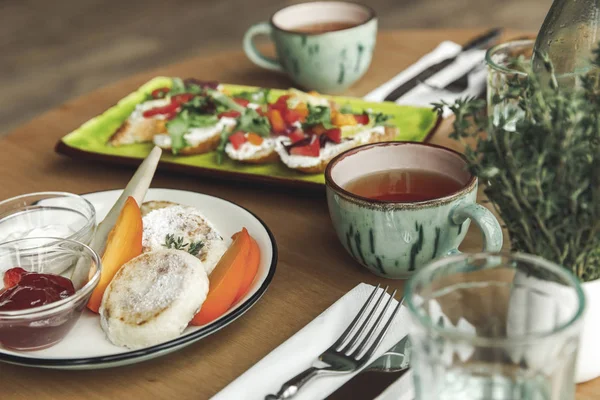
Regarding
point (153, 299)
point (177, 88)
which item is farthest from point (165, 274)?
point (177, 88)

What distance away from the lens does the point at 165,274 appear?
1.01m

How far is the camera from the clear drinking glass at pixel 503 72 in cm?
126

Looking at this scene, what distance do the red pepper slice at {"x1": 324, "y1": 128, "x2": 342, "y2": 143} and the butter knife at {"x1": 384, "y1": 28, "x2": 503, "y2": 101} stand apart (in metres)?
0.35

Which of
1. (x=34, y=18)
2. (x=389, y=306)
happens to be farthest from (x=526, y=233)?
(x=34, y=18)

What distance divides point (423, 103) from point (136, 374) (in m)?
1.02

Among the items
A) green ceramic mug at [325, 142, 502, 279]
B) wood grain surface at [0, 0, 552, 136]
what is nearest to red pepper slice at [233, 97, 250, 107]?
green ceramic mug at [325, 142, 502, 279]

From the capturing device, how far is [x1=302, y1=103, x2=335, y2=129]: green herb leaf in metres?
1.51

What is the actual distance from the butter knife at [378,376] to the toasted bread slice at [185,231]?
29 cm

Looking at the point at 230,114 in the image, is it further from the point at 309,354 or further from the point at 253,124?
the point at 309,354

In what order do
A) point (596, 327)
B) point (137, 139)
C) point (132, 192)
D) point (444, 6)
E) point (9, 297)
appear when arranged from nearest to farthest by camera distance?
point (596, 327) → point (9, 297) → point (132, 192) → point (137, 139) → point (444, 6)

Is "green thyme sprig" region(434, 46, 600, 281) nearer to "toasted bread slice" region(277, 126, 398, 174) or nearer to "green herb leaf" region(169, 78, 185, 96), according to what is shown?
"toasted bread slice" region(277, 126, 398, 174)

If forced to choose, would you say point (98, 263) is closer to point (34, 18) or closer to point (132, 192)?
point (132, 192)

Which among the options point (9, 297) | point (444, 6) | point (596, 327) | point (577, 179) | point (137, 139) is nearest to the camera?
point (577, 179)

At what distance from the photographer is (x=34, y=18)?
5.43 m
